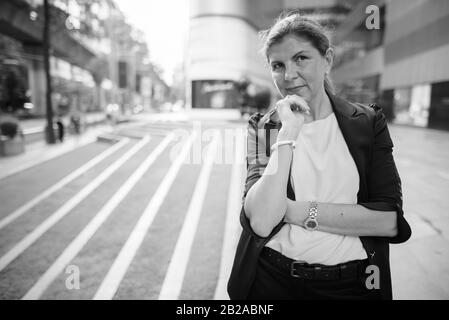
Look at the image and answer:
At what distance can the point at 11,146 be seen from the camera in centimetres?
977

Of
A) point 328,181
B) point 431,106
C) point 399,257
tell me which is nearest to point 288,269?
point 328,181

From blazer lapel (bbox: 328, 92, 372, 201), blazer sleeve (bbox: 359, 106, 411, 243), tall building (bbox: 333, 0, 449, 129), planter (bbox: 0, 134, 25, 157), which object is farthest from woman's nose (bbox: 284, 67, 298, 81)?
planter (bbox: 0, 134, 25, 157)

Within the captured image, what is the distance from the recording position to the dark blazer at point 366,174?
1204mm

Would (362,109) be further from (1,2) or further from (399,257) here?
(1,2)

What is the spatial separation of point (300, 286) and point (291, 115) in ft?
2.07

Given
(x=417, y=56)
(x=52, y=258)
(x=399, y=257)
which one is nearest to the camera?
(x=399, y=257)

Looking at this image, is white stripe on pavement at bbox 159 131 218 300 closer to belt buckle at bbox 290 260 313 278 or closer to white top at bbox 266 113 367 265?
white top at bbox 266 113 367 265

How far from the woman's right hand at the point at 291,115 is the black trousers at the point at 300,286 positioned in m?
0.45

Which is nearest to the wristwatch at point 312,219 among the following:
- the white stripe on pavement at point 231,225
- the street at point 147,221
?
the street at point 147,221

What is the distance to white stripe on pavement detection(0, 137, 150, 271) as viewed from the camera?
350 cm

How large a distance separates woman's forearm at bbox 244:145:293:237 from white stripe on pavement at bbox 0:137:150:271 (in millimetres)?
2866

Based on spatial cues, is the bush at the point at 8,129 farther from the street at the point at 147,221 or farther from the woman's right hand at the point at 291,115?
the woman's right hand at the point at 291,115

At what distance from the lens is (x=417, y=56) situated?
53.4ft
